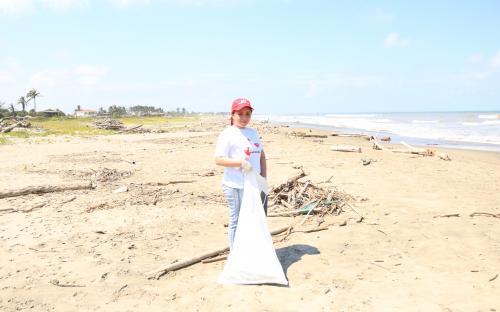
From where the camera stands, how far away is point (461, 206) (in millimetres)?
7340

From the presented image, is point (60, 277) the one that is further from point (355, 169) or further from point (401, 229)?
point (355, 169)

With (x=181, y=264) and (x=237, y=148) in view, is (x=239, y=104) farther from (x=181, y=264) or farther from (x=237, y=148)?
(x=181, y=264)

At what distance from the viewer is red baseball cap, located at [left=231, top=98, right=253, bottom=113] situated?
4.13 m

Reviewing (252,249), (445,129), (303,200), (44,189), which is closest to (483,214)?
(303,200)

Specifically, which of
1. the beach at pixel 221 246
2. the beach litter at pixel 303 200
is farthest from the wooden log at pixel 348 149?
the beach litter at pixel 303 200

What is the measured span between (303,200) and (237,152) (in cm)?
337

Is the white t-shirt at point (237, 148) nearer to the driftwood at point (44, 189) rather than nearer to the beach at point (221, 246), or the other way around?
the beach at point (221, 246)

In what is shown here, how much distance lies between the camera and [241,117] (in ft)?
13.7

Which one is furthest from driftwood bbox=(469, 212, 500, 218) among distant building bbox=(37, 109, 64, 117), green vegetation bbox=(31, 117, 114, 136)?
distant building bbox=(37, 109, 64, 117)

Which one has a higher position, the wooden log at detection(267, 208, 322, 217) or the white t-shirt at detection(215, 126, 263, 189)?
the white t-shirt at detection(215, 126, 263, 189)

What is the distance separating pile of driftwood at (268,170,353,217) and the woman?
8.13 feet

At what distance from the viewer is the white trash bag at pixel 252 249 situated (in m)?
→ 4.17

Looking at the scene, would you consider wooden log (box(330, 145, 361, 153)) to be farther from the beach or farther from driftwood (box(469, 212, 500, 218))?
driftwood (box(469, 212, 500, 218))

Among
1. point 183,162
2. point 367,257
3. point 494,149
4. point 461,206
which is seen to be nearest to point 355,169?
point 461,206
